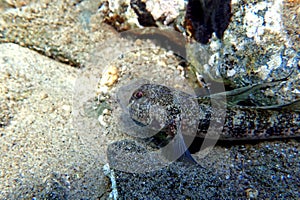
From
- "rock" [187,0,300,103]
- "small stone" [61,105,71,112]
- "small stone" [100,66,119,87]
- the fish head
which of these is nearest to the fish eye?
the fish head

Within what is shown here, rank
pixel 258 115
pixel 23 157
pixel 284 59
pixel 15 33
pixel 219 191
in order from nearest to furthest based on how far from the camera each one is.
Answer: pixel 219 191
pixel 23 157
pixel 284 59
pixel 258 115
pixel 15 33

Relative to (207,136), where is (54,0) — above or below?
above

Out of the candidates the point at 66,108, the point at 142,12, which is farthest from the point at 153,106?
the point at 142,12

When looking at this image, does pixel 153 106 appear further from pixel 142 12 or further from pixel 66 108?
pixel 142 12

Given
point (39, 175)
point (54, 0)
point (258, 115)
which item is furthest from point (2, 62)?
point (258, 115)

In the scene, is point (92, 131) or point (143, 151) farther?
point (92, 131)

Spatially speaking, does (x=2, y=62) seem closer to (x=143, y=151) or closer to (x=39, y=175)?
(x=39, y=175)

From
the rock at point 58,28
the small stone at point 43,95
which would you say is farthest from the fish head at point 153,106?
the rock at point 58,28

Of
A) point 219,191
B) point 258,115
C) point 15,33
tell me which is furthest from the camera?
point 15,33
